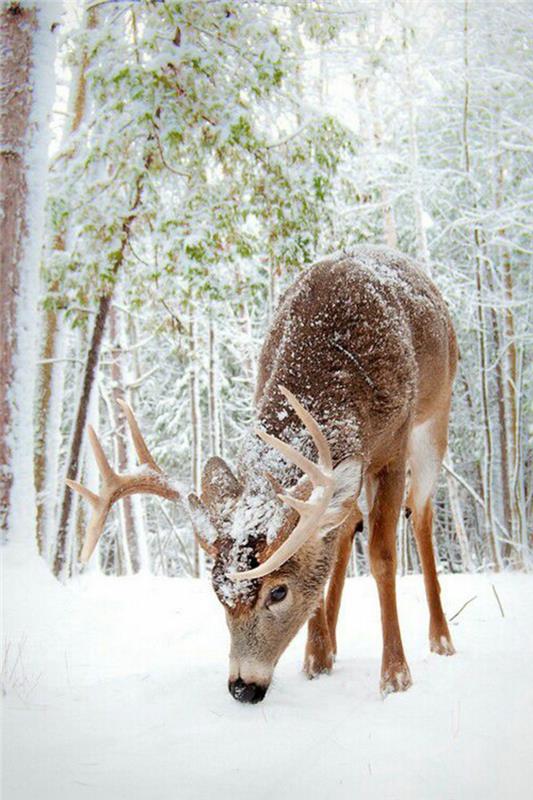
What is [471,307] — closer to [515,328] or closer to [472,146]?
[515,328]

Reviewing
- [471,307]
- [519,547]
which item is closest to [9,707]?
[519,547]

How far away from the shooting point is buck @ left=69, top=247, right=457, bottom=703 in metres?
2.86

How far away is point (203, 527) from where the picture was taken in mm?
2992

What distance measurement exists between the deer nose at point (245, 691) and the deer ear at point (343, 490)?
743 mm

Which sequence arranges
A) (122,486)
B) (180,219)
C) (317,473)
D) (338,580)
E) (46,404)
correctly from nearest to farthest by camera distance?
(317,473), (122,486), (338,580), (180,219), (46,404)

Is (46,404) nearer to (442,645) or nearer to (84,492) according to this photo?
(84,492)

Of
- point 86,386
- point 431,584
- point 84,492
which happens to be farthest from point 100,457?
point 86,386

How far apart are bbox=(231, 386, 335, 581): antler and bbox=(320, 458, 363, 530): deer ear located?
177 mm

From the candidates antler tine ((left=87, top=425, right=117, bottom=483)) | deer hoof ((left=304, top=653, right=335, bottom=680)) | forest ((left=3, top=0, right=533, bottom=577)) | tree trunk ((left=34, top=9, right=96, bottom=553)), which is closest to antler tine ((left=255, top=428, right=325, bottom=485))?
antler tine ((left=87, top=425, right=117, bottom=483))

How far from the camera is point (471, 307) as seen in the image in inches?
473

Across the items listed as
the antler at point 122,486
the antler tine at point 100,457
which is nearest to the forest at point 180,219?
the antler at point 122,486

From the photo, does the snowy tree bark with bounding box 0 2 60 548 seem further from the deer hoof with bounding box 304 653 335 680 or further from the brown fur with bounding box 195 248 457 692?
the deer hoof with bounding box 304 653 335 680

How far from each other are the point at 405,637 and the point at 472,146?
7.36 meters

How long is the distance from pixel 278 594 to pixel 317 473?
0.63m
